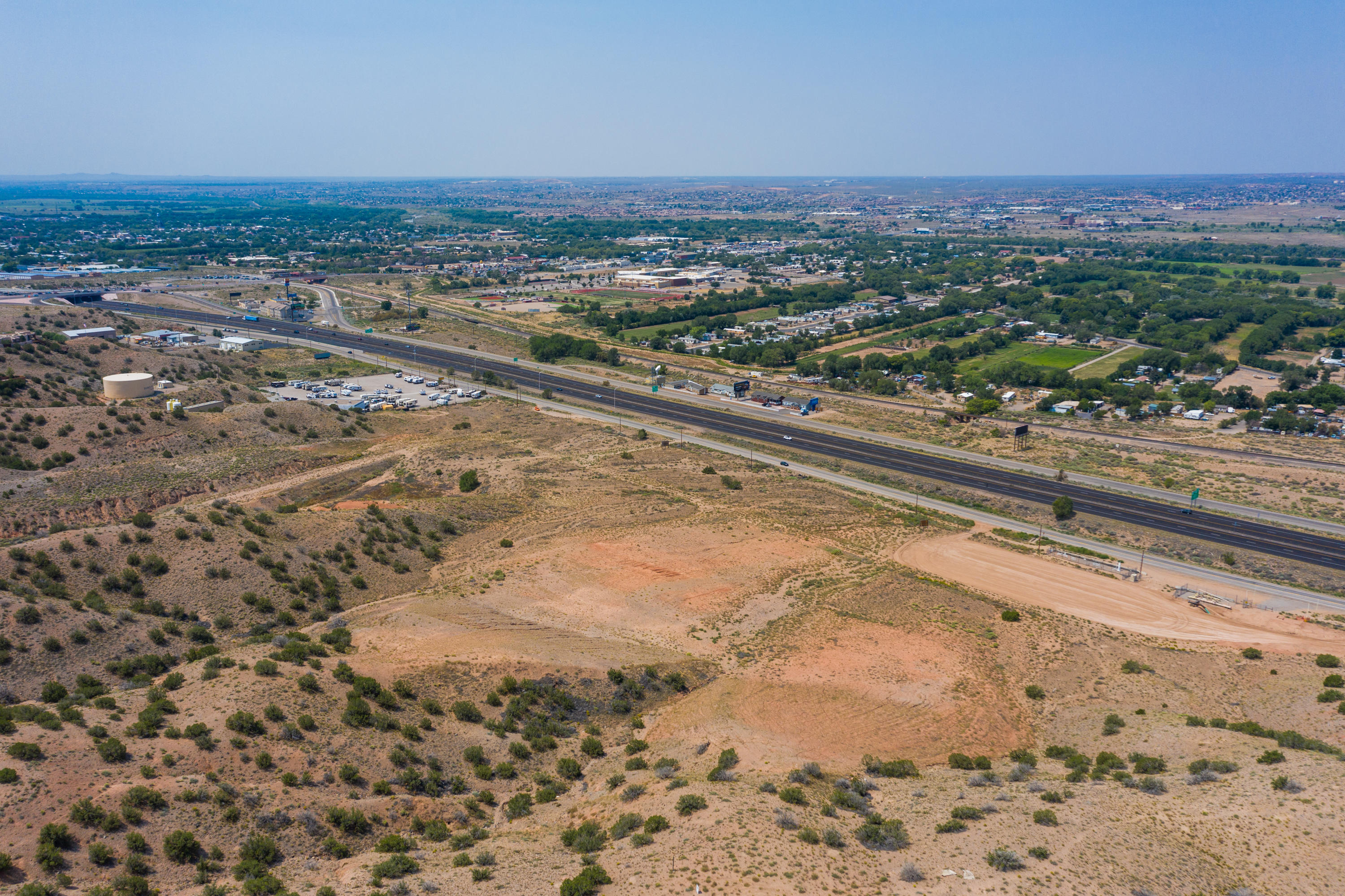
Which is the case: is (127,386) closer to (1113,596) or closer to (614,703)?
(614,703)

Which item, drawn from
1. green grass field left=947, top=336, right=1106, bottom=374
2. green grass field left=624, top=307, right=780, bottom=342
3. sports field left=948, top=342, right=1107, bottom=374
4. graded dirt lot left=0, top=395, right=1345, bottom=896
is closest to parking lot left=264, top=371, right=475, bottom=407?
graded dirt lot left=0, top=395, right=1345, bottom=896

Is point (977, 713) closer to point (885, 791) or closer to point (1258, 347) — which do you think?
point (885, 791)

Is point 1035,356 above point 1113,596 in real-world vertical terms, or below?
above

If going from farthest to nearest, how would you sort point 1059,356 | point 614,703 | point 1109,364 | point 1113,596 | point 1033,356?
point 1033,356 < point 1059,356 < point 1109,364 < point 1113,596 < point 614,703

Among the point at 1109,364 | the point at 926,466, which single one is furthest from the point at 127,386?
the point at 1109,364

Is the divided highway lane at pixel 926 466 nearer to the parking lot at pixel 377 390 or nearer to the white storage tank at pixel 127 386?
the parking lot at pixel 377 390

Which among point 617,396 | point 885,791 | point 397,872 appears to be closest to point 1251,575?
point 885,791

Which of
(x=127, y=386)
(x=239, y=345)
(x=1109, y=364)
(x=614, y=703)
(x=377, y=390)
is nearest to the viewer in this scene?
(x=614, y=703)

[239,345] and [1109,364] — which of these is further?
[1109,364]
